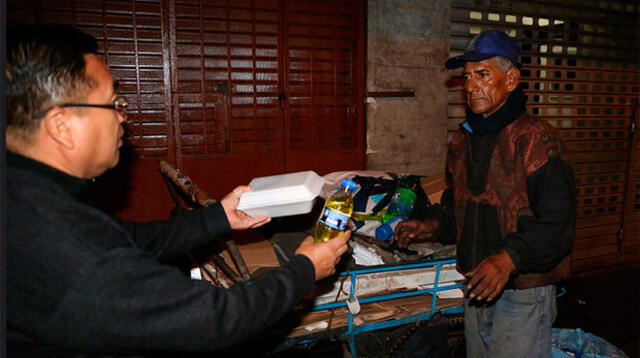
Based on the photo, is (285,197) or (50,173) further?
(285,197)

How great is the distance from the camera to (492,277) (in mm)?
2014

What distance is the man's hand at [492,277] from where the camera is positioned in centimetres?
Answer: 202

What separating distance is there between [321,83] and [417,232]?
2.61 metres

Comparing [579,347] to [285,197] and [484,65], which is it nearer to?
[484,65]

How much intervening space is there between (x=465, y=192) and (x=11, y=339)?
7.64 ft

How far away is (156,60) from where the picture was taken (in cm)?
419

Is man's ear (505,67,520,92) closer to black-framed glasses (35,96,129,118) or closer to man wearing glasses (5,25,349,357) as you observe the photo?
man wearing glasses (5,25,349,357)

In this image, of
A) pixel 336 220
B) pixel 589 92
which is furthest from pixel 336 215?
pixel 589 92

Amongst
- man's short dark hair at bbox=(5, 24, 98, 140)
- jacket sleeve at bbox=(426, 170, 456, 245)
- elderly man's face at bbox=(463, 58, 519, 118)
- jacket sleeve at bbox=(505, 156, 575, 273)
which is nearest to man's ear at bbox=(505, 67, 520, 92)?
elderly man's face at bbox=(463, 58, 519, 118)

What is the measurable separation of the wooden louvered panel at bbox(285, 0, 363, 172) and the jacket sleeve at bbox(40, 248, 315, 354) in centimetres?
352

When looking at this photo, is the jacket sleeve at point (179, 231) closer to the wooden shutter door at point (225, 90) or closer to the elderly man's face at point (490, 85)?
the elderly man's face at point (490, 85)

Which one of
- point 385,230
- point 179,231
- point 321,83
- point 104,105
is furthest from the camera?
point 321,83

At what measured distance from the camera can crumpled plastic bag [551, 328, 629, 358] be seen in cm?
313

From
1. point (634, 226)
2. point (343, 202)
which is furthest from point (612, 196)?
point (343, 202)
